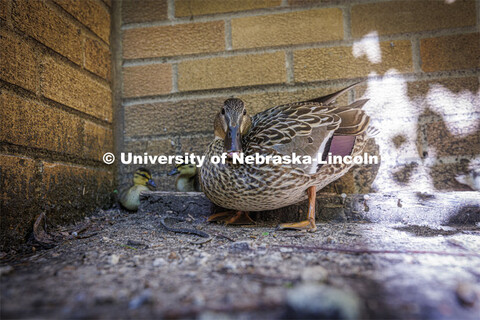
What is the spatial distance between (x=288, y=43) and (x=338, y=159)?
115cm

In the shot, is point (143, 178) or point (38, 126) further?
point (143, 178)

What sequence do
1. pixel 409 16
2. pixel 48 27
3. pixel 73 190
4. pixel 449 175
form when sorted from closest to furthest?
pixel 48 27 → pixel 73 190 → pixel 449 175 → pixel 409 16

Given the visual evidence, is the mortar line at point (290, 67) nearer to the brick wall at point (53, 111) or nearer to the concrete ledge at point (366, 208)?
the concrete ledge at point (366, 208)

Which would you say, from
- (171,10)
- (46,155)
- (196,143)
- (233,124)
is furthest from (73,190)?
(171,10)

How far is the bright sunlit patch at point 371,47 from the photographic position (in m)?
2.54

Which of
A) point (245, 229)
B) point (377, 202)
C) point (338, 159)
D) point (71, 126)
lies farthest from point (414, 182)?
point (71, 126)

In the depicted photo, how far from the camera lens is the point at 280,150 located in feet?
6.42

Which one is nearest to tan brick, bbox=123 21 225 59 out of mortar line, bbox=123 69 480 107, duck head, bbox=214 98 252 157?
mortar line, bbox=123 69 480 107

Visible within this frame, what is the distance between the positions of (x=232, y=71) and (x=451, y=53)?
1.78 m

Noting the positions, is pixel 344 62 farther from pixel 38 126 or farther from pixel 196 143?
pixel 38 126

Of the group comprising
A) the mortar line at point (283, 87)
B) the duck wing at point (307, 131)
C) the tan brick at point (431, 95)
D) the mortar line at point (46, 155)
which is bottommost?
the mortar line at point (46, 155)

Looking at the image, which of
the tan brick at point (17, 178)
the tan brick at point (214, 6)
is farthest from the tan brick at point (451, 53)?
the tan brick at point (17, 178)

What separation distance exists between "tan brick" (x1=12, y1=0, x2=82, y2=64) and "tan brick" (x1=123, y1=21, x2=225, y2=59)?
1.76ft

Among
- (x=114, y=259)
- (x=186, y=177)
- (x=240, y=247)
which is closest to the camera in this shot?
(x=114, y=259)
